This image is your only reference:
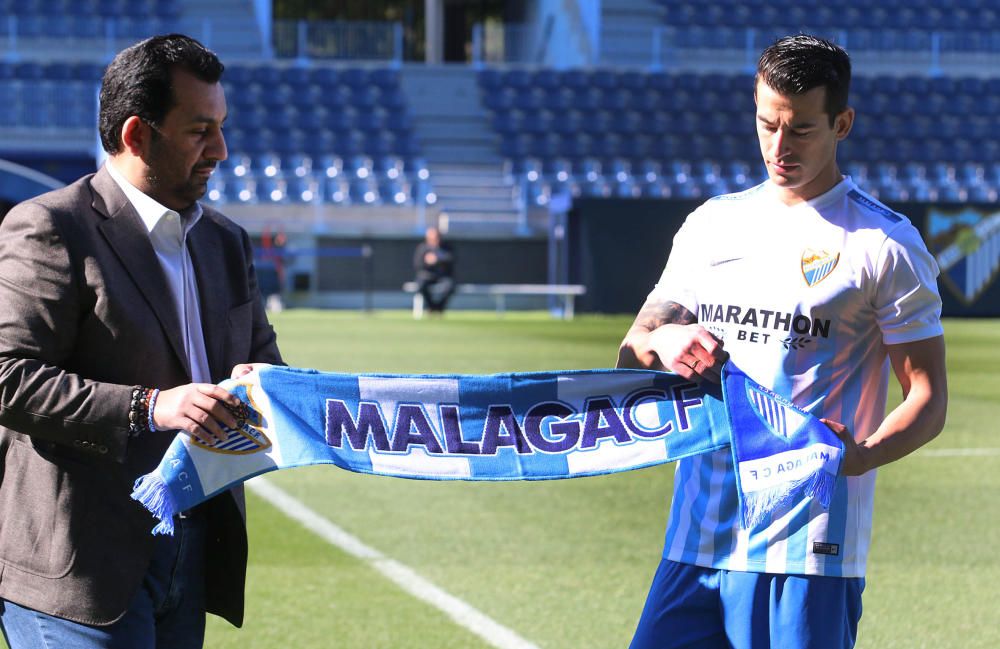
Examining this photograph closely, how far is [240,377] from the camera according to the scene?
2.80 m

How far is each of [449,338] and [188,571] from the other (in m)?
16.0

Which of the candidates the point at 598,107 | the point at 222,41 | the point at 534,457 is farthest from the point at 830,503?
the point at 222,41

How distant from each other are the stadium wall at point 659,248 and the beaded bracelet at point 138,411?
22.1m

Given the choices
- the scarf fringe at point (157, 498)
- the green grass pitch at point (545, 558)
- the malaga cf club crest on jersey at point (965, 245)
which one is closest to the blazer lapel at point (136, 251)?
the scarf fringe at point (157, 498)

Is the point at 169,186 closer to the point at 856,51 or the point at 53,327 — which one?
the point at 53,327

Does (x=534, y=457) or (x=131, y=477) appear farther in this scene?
(x=534, y=457)

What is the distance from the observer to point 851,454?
104 inches

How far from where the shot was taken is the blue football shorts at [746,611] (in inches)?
107

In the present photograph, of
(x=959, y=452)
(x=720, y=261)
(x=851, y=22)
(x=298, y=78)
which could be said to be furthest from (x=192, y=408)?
(x=851, y=22)

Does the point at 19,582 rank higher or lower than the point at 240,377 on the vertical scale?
lower

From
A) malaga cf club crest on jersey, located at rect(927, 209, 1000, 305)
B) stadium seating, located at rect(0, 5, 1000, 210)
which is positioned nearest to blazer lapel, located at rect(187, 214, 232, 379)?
malaga cf club crest on jersey, located at rect(927, 209, 1000, 305)

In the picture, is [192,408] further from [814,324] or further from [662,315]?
[814,324]

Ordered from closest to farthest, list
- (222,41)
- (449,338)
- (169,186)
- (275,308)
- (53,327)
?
1. (53,327)
2. (169,186)
3. (449,338)
4. (275,308)
5. (222,41)

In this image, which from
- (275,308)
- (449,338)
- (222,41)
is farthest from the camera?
(222,41)
